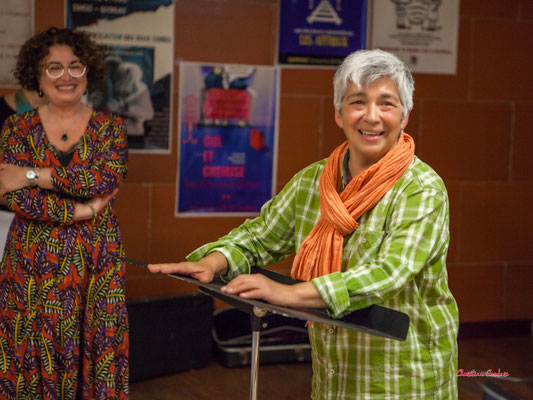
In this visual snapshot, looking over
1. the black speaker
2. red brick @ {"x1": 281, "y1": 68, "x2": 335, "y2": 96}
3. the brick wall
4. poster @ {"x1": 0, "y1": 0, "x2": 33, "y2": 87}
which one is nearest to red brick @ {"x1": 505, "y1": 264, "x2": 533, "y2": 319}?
the brick wall

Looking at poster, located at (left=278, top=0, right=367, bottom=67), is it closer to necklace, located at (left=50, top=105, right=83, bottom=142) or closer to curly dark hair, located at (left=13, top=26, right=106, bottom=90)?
curly dark hair, located at (left=13, top=26, right=106, bottom=90)

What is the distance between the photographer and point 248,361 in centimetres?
419

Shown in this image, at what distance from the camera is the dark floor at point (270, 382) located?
12.5 ft

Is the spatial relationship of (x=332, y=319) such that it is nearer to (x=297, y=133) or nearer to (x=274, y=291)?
(x=274, y=291)

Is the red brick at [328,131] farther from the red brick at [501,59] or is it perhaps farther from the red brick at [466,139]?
the red brick at [501,59]

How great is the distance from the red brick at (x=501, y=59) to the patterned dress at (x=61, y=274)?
2572 mm

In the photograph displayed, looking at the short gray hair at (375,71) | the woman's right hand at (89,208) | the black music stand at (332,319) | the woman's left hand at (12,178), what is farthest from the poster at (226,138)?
the black music stand at (332,319)

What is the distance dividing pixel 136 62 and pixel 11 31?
0.65 meters

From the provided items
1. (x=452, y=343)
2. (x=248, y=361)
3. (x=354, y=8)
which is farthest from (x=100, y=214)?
(x=354, y=8)

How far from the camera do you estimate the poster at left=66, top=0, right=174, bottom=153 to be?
13.0ft

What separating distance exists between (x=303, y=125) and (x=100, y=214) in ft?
5.47

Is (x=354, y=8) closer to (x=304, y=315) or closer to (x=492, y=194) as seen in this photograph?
(x=492, y=194)

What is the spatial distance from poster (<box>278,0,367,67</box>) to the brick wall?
7 centimetres

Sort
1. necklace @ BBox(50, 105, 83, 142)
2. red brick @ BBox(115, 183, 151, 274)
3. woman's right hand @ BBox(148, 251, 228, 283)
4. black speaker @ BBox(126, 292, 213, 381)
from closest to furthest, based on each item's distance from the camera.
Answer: woman's right hand @ BBox(148, 251, 228, 283)
necklace @ BBox(50, 105, 83, 142)
black speaker @ BBox(126, 292, 213, 381)
red brick @ BBox(115, 183, 151, 274)
